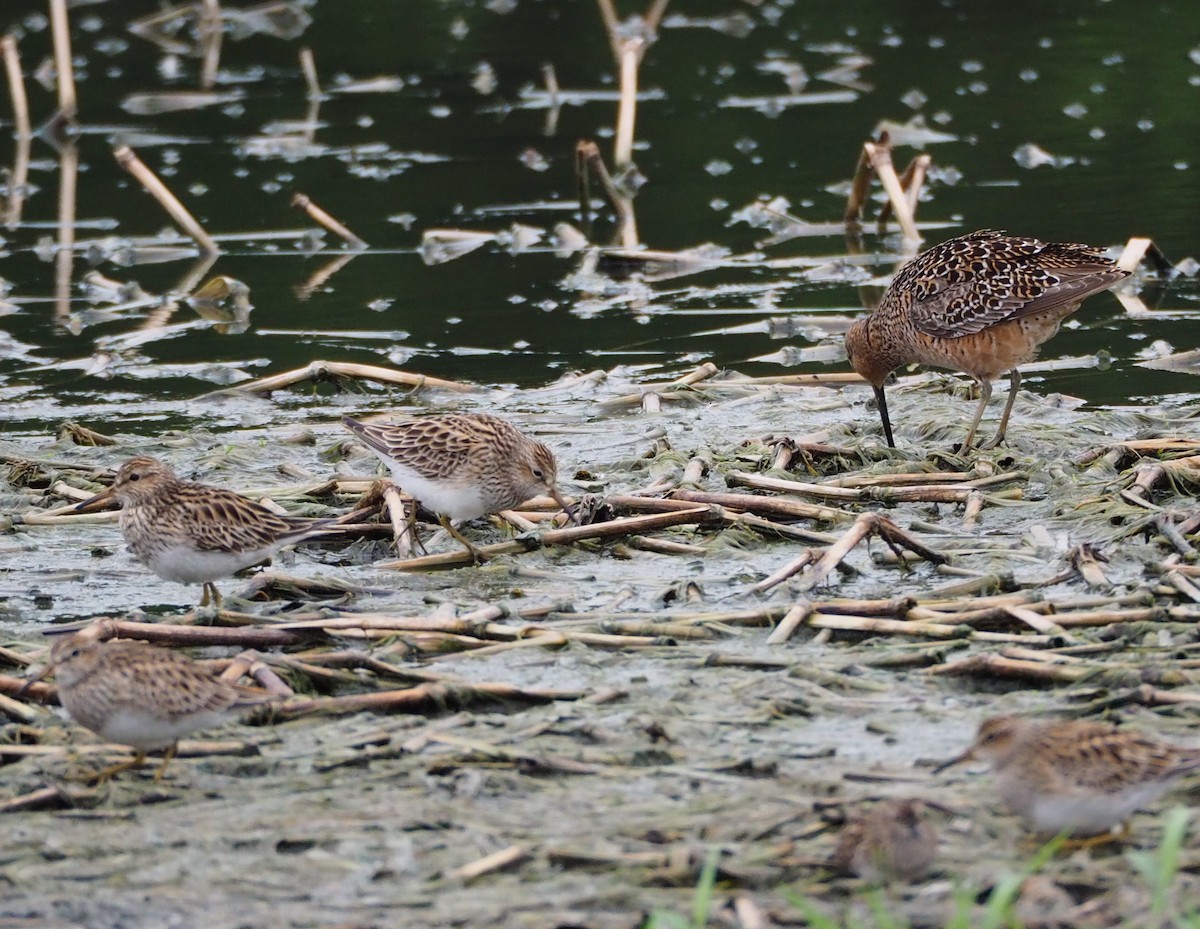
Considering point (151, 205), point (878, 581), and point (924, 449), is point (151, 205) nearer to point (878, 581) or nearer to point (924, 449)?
A: point (924, 449)

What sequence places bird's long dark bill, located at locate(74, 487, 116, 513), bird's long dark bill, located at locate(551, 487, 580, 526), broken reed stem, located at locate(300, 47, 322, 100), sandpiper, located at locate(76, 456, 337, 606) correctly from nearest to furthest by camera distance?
sandpiper, located at locate(76, 456, 337, 606)
bird's long dark bill, located at locate(74, 487, 116, 513)
bird's long dark bill, located at locate(551, 487, 580, 526)
broken reed stem, located at locate(300, 47, 322, 100)

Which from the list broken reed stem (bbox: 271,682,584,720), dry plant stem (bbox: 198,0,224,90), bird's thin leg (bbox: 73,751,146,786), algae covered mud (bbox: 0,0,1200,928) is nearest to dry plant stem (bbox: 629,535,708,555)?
algae covered mud (bbox: 0,0,1200,928)

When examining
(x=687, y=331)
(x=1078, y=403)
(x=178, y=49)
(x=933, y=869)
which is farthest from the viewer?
(x=178, y=49)

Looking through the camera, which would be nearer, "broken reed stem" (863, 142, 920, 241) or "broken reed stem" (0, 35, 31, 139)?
"broken reed stem" (863, 142, 920, 241)

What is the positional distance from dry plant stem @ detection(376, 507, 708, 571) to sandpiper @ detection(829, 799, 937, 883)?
350 cm

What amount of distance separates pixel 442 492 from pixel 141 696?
9.09 ft

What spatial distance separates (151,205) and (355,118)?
4.27 m

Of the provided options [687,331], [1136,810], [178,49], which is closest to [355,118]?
[178,49]

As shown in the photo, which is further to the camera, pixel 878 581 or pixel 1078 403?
pixel 1078 403

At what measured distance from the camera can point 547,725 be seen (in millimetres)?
6277

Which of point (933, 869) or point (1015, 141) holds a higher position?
point (933, 869)

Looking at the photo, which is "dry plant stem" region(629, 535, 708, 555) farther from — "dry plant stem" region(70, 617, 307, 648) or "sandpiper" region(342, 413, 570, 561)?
"dry plant stem" region(70, 617, 307, 648)

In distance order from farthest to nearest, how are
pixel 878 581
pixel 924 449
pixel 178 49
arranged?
1. pixel 178 49
2. pixel 924 449
3. pixel 878 581

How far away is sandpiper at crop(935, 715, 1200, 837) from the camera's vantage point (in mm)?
5062
